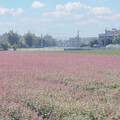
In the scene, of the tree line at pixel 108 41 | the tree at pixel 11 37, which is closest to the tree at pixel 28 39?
the tree at pixel 11 37

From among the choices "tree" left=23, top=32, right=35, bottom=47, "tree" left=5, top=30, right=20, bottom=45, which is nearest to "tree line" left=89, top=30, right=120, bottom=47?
"tree" left=23, top=32, right=35, bottom=47

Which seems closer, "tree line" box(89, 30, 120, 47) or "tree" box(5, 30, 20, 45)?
"tree line" box(89, 30, 120, 47)

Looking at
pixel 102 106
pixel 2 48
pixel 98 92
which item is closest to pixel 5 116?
pixel 102 106

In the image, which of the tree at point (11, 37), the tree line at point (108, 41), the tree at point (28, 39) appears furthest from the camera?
the tree at point (11, 37)

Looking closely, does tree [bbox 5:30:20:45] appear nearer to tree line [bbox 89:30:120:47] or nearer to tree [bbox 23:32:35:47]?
tree [bbox 23:32:35:47]

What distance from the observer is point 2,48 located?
69.6 metres

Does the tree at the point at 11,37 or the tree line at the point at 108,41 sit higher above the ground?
the tree at the point at 11,37

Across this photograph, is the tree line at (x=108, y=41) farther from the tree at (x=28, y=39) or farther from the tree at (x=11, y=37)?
the tree at (x=11, y=37)

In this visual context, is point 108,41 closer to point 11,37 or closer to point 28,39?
point 28,39

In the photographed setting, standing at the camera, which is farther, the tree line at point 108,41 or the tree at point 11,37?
the tree at point 11,37

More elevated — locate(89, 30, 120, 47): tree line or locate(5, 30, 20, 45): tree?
locate(5, 30, 20, 45): tree

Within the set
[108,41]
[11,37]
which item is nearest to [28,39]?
[11,37]

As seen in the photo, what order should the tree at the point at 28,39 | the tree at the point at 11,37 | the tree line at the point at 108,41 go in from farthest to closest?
the tree at the point at 11,37 → the tree at the point at 28,39 → the tree line at the point at 108,41

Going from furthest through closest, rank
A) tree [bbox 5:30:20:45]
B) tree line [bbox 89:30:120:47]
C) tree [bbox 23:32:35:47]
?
tree [bbox 5:30:20:45]
tree [bbox 23:32:35:47]
tree line [bbox 89:30:120:47]
